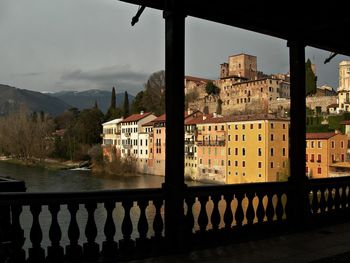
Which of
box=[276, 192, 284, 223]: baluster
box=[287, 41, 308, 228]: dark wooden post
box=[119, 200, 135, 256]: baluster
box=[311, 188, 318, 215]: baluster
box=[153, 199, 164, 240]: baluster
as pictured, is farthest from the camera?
box=[311, 188, 318, 215]: baluster

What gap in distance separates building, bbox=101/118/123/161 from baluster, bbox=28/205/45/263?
64693 millimetres

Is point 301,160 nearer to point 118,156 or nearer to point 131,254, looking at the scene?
point 131,254

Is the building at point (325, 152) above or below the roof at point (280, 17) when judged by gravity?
below

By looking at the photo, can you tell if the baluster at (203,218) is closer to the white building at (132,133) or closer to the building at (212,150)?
the building at (212,150)

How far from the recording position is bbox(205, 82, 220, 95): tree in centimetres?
9050

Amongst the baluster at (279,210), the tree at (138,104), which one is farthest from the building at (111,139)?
the baluster at (279,210)

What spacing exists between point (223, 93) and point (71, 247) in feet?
282

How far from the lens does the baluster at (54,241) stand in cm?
367

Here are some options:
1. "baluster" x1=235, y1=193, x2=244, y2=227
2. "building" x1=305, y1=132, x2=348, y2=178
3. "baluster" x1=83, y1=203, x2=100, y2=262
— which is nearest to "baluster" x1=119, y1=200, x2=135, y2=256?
"baluster" x1=83, y1=203, x2=100, y2=262

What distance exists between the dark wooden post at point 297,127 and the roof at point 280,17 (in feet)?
0.85

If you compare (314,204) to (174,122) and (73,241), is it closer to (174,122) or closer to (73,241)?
(174,122)

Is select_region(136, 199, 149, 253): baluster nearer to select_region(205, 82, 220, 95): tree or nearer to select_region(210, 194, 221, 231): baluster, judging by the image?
select_region(210, 194, 221, 231): baluster

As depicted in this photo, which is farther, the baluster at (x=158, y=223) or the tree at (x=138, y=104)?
the tree at (x=138, y=104)

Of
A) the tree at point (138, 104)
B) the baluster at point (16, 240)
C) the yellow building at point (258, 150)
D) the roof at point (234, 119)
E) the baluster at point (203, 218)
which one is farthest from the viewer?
the tree at point (138, 104)
